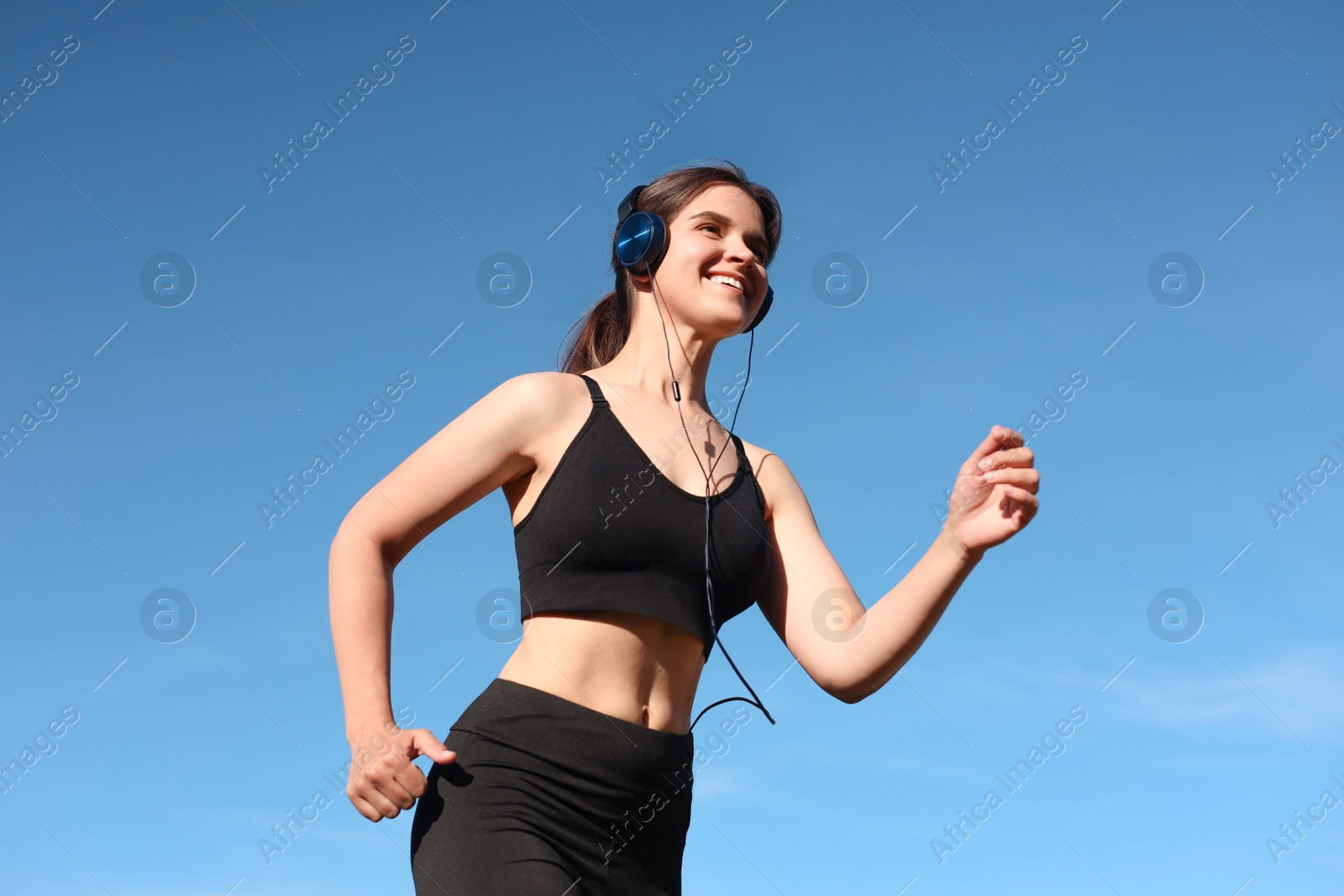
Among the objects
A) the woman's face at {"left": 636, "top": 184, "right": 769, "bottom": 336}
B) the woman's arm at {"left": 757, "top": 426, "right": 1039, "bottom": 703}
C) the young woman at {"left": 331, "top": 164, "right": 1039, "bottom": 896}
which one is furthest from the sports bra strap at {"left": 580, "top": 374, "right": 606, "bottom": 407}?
the woman's arm at {"left": 757, "top": 426, "right": 1039, "bottom": 703}

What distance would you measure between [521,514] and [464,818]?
0.76m

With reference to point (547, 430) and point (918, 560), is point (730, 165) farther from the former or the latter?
point (918, 560)

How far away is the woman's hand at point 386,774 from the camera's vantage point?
8.07 ft

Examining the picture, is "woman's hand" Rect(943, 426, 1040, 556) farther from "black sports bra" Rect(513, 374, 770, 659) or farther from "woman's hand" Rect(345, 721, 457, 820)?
"woman's hand" Rect(345, 721, 457, 820)

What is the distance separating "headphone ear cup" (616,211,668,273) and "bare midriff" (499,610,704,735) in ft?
3.99

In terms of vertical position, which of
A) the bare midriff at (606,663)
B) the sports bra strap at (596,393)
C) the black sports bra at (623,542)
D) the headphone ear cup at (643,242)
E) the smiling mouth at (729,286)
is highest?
the headphone ear cup at (643,242)

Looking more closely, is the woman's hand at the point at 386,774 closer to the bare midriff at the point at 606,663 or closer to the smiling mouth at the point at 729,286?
the bare midriff at the point at 606,663

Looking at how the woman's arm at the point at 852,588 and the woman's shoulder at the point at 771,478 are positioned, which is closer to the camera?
the woman's arm at the point at 852,588

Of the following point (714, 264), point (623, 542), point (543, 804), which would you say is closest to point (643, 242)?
point (714, 264)

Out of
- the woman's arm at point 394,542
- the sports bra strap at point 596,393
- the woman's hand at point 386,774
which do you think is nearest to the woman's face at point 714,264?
the sports bra strap at point 596,393

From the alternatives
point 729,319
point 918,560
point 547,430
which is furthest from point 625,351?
point 918,560

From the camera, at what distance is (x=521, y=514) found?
9.67 ft

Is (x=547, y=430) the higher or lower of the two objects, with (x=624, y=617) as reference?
higher

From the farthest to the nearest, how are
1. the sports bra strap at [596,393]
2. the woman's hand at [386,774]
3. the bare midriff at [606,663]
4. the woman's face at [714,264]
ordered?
the woman's face at [714,264] → the sports bra strap at [596,393] → the bare midriff at [606,663] → the woman's hand at [386,774]
